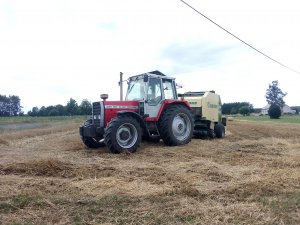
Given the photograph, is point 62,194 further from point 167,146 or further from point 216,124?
point 216,124

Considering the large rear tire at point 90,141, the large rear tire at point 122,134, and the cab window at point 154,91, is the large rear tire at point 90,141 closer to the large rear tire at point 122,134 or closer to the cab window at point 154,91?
the large rear tire at point 122,134

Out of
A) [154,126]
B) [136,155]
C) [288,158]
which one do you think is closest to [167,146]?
[154,126]

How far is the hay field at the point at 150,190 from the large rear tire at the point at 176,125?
2.28 metres

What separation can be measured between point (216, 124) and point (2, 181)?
35.2 ft

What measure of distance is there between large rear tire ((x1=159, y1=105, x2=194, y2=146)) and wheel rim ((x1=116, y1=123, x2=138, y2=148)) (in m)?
1.45

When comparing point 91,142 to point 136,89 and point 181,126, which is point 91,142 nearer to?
point 136,89

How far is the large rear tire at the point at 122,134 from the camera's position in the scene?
9.41 metres

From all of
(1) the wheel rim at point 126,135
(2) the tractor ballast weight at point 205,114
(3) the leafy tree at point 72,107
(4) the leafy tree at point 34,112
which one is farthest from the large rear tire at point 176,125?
(4) the leafy tree at point 34,112

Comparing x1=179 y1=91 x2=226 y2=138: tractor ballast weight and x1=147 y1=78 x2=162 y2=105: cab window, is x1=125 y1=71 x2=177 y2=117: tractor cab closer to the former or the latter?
x1=147 y1=78 x2=162 y2=105: cab window

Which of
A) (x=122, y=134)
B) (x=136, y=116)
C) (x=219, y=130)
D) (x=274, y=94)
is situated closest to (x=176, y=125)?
(x=136, y=116)

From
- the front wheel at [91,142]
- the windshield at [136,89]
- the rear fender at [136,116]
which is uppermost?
the windshield at [136,89]

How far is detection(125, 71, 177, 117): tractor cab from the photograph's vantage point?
11.1 meters

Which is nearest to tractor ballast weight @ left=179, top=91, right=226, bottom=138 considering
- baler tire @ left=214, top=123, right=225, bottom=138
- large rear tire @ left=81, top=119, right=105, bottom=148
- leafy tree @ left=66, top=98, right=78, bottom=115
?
baler tire @ left=214, top=123, right=225, bottom=138

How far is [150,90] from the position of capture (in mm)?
11336
